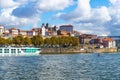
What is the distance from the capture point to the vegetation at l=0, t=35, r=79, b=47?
13575 centimetres

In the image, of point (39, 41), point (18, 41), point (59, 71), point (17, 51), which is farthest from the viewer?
point (39, 41)

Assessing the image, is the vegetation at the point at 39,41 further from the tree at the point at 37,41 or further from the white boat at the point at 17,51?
the white boat at the point at 17,51

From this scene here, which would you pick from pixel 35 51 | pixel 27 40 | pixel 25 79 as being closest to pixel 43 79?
pixel 25 79

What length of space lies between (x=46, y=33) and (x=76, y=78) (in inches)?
6357

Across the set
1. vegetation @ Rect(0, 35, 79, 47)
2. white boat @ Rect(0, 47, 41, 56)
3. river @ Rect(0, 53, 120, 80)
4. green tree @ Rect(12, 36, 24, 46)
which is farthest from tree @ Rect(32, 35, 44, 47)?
river @ Rect(0, 53, 120, 80)

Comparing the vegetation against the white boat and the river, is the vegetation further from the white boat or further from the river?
the river

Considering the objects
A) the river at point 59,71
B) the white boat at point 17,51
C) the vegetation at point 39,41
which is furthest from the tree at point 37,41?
the river at point 59,71

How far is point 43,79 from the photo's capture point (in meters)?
33.2

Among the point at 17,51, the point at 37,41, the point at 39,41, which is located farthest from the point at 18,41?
the point at 17,51

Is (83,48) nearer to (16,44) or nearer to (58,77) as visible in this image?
(16,44)

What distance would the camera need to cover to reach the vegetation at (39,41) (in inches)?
5344

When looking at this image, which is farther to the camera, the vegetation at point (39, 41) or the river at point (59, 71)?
the vegetation at point (39, 41)

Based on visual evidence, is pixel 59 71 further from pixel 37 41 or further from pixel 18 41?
pixel 37 41

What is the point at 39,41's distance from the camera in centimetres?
13775
